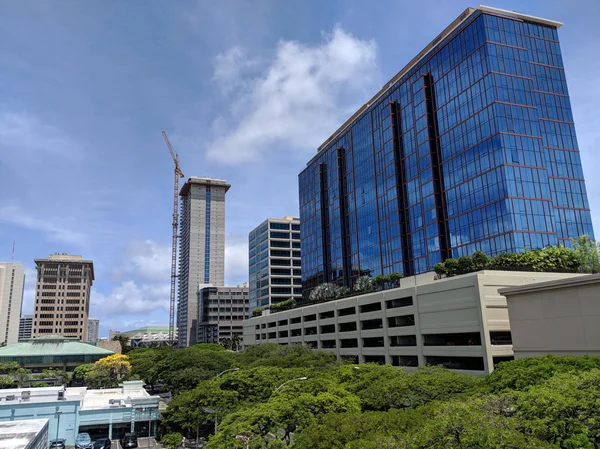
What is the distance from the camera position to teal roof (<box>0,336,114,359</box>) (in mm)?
129875

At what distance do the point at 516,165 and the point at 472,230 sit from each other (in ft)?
44.8

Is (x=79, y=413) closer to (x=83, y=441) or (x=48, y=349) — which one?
(x=83, y=441)

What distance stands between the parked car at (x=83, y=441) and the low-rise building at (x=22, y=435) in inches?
338

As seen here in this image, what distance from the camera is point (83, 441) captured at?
5791 centimetres

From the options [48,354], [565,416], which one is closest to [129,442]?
[565,416]

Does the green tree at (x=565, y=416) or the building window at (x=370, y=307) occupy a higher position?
the building window at (x=370, y=307)

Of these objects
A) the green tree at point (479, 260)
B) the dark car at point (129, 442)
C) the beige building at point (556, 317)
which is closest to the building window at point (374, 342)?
the green tree at point (479, 260)

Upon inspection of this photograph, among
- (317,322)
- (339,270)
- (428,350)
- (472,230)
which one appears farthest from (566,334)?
(339,270)

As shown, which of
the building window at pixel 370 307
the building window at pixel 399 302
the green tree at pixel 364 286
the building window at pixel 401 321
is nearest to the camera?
the building window at pixel 399 302

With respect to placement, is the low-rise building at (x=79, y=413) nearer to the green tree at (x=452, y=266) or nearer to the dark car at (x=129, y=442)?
the dark car at (x=129, y=442)

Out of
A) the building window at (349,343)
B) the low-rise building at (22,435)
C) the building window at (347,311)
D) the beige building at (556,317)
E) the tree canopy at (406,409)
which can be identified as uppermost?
the building window at (347,311)

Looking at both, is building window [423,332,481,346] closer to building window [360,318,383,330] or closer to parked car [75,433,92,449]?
building window [360,318,383,330]

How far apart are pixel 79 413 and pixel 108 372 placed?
47.0m

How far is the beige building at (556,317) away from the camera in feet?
141
